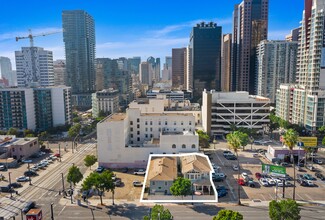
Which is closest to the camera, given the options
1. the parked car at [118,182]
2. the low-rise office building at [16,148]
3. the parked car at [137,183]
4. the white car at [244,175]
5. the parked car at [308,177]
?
the parked car at [137,183]

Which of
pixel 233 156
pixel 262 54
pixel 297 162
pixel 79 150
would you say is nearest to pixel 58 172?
pixel 79 150

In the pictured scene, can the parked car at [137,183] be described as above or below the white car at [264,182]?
below

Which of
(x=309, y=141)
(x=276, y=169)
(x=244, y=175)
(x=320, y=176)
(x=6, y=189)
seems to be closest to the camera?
(x=276, y=169)

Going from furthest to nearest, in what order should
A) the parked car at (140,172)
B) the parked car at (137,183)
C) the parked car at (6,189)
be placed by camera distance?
the parked car at (140,172) → the parked car at (137,183) → the parked car at (6,189)

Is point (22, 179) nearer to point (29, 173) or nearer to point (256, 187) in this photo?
point (29, 173)

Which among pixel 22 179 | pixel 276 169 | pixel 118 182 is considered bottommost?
pixel 22 179

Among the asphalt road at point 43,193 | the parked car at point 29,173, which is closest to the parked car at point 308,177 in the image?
the asphalt road at point 43,193

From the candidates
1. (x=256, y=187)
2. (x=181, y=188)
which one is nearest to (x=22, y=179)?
(x=181, y=188)

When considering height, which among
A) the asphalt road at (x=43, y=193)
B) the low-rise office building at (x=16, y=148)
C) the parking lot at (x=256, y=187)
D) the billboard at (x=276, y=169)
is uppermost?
the billboard at (x=276, y=169)

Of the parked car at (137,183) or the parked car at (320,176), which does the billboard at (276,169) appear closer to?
the parked car at (320,176)

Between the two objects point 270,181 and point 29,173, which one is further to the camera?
point 29,173

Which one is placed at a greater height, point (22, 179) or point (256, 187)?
point (22, 179)

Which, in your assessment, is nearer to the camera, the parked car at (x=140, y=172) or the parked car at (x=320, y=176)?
the parked car at (x=320, y=176)

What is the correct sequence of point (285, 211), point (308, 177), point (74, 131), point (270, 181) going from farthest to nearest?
1. point (74, 131)
2. point (308, 177)
3. point (270, 181)
4. point (285, 211)
